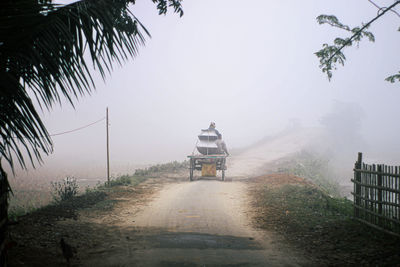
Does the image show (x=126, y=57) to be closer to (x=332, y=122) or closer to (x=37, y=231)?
(x=37, y=231)

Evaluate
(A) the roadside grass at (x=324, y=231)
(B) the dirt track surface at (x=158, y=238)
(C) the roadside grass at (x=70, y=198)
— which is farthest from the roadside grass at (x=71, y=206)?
(A) the roadside grass at (x=324, y=231)

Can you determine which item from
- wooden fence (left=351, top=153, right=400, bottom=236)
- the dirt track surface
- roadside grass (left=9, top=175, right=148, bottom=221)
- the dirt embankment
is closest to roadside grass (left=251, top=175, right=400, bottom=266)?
the dirt embankment

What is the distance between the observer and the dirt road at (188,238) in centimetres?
527

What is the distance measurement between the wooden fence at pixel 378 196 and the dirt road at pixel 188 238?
2294 millimetres

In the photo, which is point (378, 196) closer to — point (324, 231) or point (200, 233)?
point (324, 231)

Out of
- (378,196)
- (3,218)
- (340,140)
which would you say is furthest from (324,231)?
(340,140)

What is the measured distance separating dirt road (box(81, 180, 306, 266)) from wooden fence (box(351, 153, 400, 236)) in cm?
229

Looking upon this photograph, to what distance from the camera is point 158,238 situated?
22.1 feet

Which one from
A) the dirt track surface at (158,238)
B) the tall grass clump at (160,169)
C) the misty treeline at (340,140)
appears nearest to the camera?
the dirt track surface at (158,238)

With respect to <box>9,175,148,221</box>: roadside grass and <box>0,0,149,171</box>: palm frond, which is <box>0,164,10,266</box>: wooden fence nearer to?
<box>0,0,149,171</box>: palm frond

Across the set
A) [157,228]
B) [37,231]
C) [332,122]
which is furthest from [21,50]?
[332,122]

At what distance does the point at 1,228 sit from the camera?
4.01 meters

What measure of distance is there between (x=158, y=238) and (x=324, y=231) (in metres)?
4.10

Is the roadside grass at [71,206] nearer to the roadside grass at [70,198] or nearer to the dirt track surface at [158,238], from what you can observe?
the roadside grass at [70,198]
